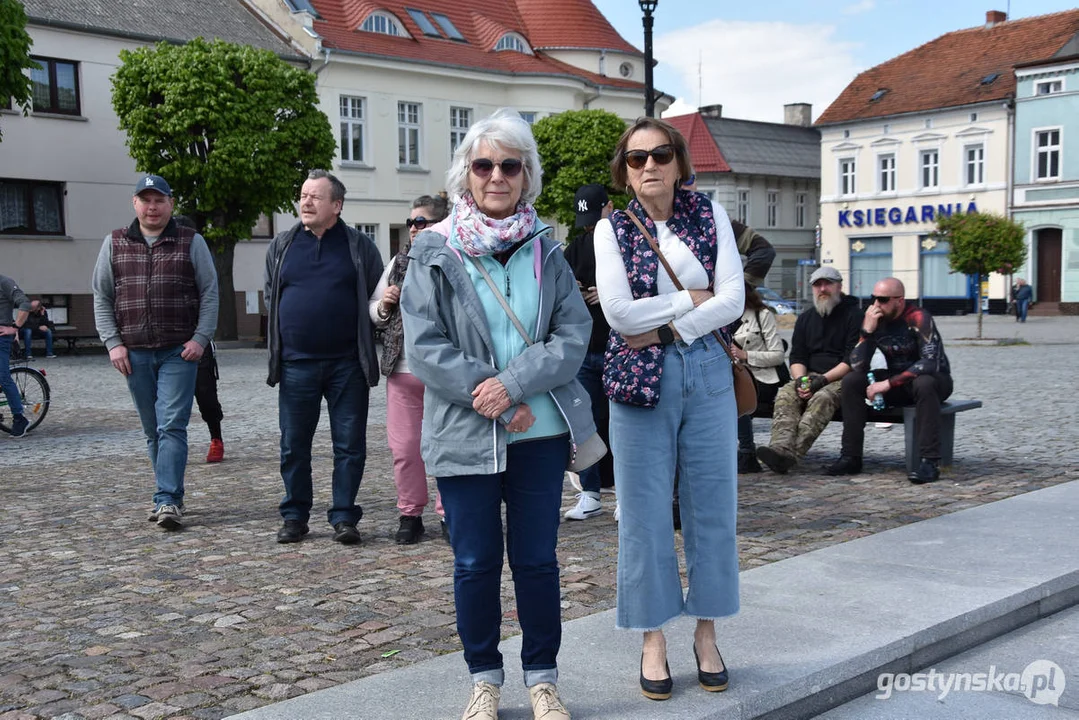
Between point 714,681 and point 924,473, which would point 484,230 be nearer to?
point 714,681

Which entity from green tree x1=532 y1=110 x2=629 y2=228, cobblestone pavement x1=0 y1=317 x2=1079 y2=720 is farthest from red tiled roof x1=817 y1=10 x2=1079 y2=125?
cobblestone pavement x1=0 y1=317 x2=1079 y2=720

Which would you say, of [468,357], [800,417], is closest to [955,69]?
[800,417]

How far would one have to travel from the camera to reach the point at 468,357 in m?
3.71

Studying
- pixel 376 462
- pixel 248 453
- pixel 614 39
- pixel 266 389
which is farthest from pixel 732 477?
pixel 614 39

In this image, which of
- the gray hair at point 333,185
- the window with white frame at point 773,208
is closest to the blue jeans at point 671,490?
the gray hair at point 333,185

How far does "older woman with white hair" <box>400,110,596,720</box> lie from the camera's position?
371 cm

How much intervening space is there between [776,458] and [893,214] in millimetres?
46895

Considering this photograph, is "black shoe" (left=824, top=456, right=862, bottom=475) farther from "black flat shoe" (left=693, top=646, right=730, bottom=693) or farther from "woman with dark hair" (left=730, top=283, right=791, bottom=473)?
"black flat shoe" (left=693, top=646, right=730, bottom=693)

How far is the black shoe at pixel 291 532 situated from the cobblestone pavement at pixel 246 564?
0.37ft

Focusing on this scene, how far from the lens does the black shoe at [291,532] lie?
261 inches

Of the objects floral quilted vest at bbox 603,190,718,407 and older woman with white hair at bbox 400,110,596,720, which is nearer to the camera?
older woman with white hair at bbox 400,110,596,720

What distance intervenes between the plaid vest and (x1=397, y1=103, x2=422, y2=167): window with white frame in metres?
32.7

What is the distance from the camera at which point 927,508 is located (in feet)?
24.4

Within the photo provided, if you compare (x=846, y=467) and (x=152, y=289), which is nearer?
(x=152, y=289)
